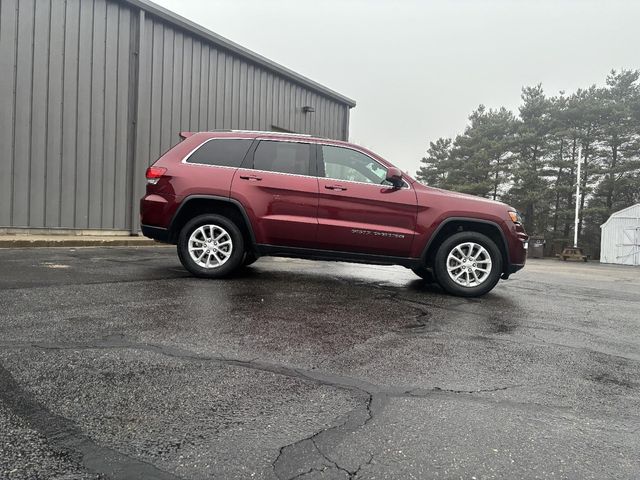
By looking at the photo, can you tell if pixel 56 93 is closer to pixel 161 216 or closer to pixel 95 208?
pixel 95 208

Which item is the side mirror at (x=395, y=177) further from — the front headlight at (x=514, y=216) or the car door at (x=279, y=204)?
the front headlight at (x=514, y=216)

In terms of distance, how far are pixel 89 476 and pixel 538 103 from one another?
4728 centimetres

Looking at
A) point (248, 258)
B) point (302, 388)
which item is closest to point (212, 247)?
point (248, 258)

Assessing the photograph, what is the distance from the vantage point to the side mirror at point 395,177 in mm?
5773

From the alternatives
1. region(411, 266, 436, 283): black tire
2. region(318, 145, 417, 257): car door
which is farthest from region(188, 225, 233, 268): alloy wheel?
region(411, 266, 436, 283): black tire

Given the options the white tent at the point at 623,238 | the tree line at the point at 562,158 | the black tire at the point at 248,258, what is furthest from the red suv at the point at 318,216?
the tree line at the point at 562,158

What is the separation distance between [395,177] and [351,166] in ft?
2.01

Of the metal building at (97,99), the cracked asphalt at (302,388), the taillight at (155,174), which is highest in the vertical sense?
the metal building at (97,99)

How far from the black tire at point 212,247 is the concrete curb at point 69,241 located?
478 cm

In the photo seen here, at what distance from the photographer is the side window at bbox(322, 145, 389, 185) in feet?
19.5

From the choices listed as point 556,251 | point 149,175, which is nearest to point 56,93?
point 149,175

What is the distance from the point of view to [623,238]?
1073 inches

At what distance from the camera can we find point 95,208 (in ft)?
36.4

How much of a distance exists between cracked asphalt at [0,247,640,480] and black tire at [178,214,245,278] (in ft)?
2.82
